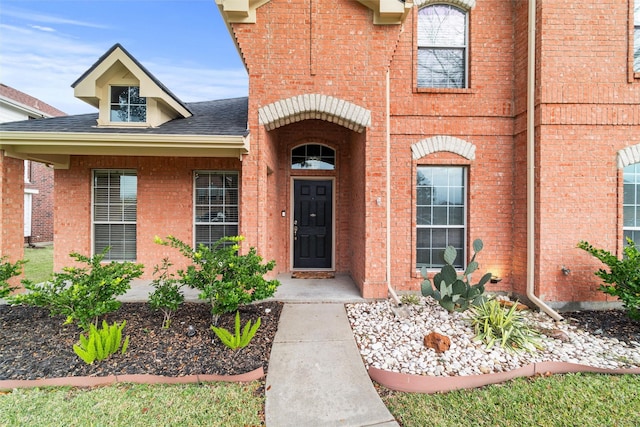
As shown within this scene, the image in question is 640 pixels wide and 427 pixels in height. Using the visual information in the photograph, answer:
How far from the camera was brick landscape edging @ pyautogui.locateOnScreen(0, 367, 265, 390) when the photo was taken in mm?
2842

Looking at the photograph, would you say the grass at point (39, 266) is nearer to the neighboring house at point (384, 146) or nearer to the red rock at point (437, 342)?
the neighboring house at point (384, 146)

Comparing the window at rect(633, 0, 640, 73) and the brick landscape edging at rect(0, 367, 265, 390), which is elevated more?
the window at rect(633, 0, 640, 73)

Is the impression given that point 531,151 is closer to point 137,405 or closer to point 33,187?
point 137,405

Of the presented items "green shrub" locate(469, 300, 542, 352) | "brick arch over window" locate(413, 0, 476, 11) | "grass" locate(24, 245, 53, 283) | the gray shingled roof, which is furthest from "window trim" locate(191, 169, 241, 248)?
"brick arch over window" locate(413, 0, 476, 11)

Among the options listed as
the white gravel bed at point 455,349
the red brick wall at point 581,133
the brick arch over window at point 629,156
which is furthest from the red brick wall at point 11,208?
the brick arch over window at point 629,156

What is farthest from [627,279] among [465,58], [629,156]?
[465,58]

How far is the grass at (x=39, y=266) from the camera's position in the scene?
6.70m

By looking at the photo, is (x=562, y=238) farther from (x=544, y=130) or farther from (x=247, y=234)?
(x=247, y=234)

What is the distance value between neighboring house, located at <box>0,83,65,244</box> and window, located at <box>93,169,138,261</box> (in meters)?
10.1

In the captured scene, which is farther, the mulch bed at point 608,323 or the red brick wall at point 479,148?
the red brick wall at point 479,148

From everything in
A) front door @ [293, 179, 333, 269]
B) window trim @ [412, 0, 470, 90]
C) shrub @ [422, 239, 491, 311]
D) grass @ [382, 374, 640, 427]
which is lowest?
grass @ [382, 374, 640, 427]

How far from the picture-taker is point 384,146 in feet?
16.7

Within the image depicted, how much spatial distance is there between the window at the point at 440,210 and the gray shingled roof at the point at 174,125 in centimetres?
360

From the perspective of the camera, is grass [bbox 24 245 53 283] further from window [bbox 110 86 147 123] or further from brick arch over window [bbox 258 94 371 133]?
Answer: brick arch over window [bbox 258 94 371 133]
